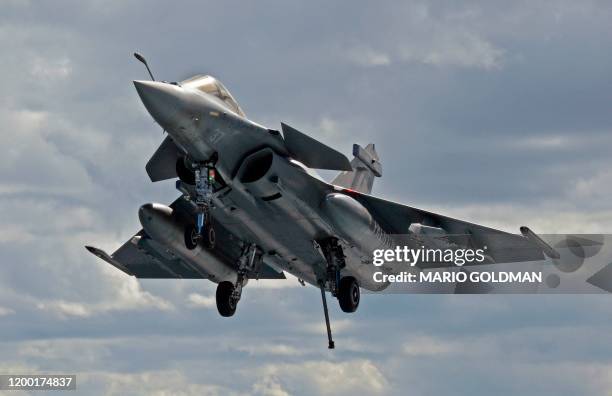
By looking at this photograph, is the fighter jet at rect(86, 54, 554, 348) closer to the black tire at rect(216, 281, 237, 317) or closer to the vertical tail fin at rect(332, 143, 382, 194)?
the black tire at rect(216, 281, 237, 317)

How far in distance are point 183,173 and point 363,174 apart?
9.95 m

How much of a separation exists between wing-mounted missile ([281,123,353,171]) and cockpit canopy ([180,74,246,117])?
1542mm

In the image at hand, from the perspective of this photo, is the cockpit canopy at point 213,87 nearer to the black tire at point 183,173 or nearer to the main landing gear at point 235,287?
the black tire at point 183,173

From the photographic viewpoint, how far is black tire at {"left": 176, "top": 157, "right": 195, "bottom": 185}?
99.4 ft

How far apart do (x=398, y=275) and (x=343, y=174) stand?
14.8ft

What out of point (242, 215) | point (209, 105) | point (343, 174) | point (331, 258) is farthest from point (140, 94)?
point (343, 174)

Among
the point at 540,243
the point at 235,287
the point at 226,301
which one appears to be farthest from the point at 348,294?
the point at 540,243

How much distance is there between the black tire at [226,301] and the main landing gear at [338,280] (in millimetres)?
3085

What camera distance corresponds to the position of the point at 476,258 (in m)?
33.8

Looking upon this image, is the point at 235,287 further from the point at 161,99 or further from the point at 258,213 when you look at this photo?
the point at 161,99

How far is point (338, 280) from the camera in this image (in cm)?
3278

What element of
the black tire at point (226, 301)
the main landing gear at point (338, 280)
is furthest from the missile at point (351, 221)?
the black tire at point (226, 301)

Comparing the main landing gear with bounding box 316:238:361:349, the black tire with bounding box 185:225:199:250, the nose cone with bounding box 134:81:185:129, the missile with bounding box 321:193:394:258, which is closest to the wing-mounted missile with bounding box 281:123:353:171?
the missile with bounding box 321:193:394:258

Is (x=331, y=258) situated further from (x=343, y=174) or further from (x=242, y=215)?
(x=343, y=174)
